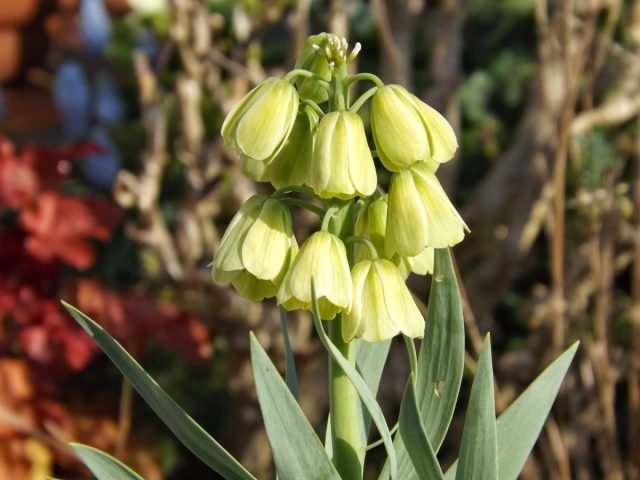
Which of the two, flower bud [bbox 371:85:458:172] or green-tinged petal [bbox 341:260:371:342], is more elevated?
flower bud [bbox 371:85:458:172]

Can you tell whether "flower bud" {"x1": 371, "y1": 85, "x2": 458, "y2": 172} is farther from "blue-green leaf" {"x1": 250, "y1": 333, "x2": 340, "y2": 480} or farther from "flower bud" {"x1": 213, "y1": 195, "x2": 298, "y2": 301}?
"blue-green leaf" {"x1": 250, "y1": 333, "x2": 340, "y2": 480}

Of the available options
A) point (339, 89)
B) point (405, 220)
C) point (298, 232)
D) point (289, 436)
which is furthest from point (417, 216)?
point (298, 232)

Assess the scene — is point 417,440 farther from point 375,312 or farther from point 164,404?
point 164,404

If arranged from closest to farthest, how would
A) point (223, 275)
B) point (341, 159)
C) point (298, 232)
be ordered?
1. point (341, 159)
2. point (223, 275)
3. point (298, 232)

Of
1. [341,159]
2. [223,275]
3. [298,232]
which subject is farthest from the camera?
[298,232]

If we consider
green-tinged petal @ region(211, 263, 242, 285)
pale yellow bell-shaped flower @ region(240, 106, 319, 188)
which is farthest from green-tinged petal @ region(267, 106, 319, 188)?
green-tinged petal @ region(211, 263, 242, 285)
